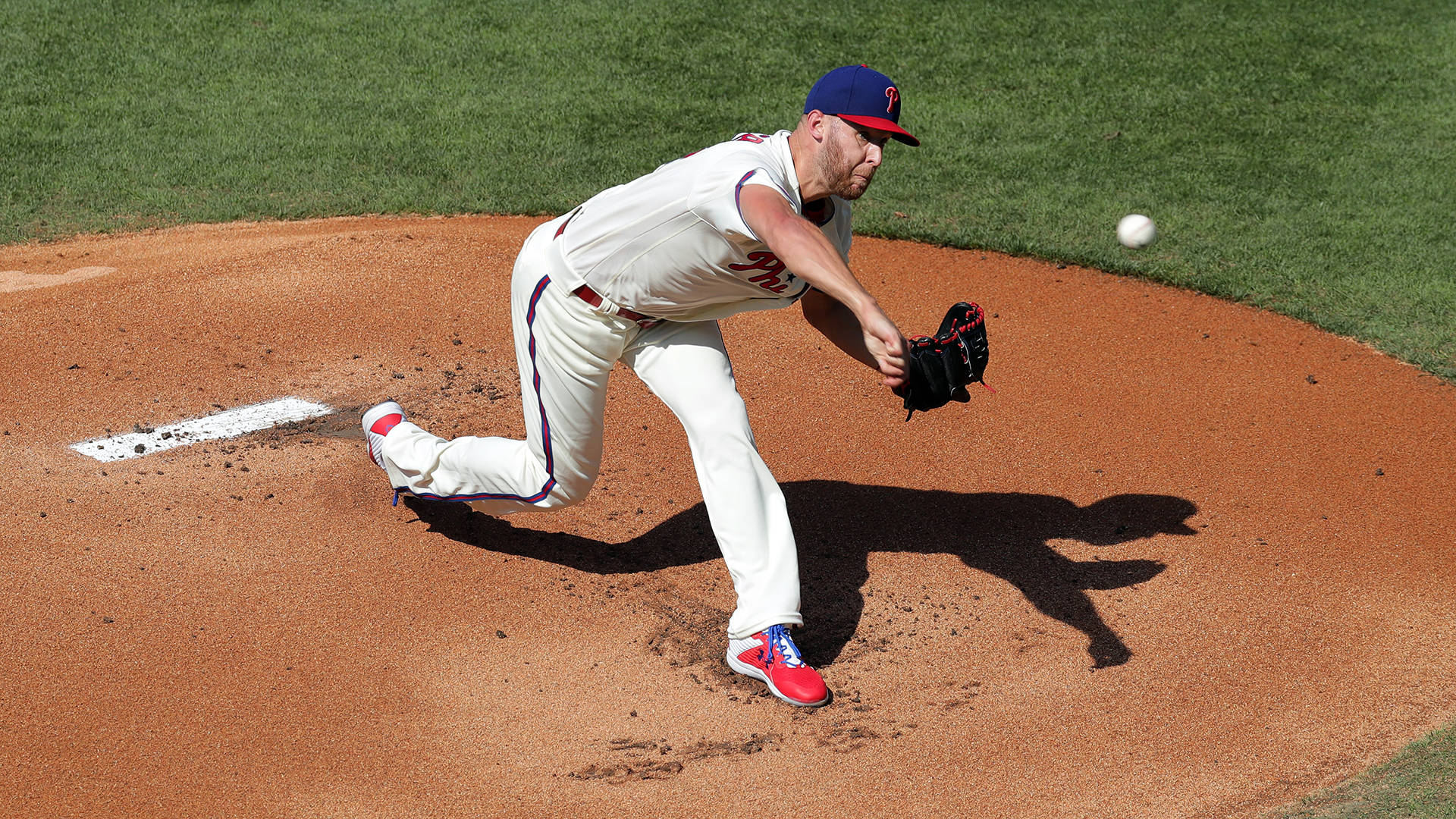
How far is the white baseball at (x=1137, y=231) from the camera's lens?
269 inches

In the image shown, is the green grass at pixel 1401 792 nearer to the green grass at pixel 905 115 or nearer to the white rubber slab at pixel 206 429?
the green grass at pixel 905 115

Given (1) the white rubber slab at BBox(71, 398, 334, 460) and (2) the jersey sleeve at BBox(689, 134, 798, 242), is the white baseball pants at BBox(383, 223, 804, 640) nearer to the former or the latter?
(2) the jersey sleeve at BBox(689, 134, 798, 242)

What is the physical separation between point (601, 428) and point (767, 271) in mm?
807

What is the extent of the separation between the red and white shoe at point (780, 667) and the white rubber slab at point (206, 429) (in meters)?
2.42

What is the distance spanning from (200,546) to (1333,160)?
23.4 feet

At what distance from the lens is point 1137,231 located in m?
6.84

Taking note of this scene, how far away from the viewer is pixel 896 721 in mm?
3789

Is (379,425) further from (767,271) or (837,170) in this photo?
(837,170)

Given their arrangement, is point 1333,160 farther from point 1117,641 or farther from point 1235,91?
point 1117,641

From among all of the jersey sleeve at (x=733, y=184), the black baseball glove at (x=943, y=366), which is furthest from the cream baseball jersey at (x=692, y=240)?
the black baseball glove at (x=943, y=366)

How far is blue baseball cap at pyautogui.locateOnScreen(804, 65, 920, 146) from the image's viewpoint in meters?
3.51

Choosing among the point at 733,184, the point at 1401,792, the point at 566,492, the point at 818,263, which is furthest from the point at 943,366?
the point at 1401,792

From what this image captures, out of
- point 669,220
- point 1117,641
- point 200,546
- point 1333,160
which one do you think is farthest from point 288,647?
point 1333,160

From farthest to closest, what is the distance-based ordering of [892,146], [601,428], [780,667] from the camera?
[892,146], [601,428], [780,667]
